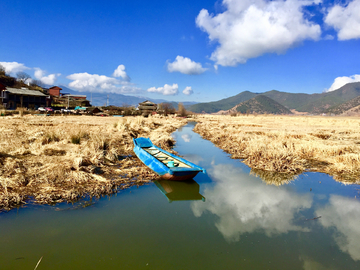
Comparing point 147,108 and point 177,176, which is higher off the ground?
point 147,108

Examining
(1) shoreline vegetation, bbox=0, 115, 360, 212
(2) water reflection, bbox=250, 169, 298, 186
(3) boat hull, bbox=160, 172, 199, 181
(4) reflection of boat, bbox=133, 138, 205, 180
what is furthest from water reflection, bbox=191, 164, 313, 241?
(1) shoreline vegetation, bbox=0, 115, 360, 212

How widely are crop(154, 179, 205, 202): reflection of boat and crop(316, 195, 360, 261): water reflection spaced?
3.98 metres

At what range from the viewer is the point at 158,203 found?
7438mm

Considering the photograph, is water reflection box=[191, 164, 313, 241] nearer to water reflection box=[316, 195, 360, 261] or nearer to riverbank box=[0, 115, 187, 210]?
water reflection box=[316, 195, 360, 261]

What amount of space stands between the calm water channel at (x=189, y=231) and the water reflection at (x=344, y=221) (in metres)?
0.03

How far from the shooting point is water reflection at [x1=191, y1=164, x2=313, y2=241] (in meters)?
6.20

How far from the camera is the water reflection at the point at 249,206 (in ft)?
20.3

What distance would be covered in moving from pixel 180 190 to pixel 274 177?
5.01 meters

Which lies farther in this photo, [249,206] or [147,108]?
[147,108]

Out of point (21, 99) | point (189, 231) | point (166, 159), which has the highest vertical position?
point (21, 99)

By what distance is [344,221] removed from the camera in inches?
265

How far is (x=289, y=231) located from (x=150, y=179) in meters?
5.52

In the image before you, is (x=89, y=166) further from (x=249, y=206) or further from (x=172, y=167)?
(x=249, y=206)

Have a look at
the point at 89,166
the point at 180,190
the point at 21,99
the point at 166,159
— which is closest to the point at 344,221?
the point at 180,190
